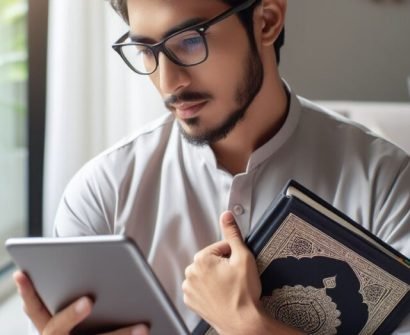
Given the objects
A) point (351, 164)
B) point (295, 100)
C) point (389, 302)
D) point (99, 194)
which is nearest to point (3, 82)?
point (99, 194)

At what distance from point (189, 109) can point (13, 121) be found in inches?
42.2

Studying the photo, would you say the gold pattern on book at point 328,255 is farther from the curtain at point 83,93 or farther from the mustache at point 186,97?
the curtain at point 83,93

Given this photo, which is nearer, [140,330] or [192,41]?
[140,330]

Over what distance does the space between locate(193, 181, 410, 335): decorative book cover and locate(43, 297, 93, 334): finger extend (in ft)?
0.52

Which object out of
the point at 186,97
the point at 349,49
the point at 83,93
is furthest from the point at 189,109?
the point at 349,49

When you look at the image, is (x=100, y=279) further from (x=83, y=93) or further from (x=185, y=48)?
(x=83, y=93)

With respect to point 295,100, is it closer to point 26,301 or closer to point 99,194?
point 99,194

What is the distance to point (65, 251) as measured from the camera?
77 centimetres

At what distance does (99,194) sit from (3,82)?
93 centimetres

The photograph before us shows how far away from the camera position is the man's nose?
0.93 m

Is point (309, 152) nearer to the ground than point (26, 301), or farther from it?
farther from it

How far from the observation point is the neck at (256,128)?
106cm

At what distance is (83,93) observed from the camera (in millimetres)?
1626

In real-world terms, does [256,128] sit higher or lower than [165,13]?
lower
